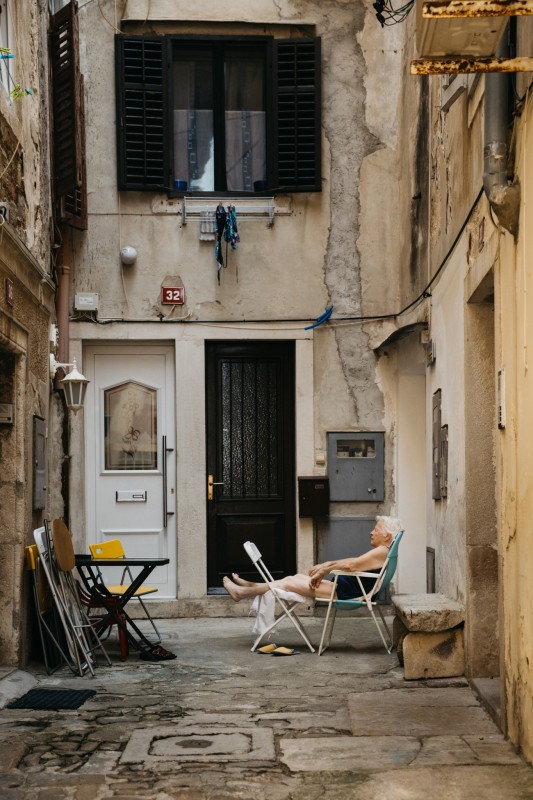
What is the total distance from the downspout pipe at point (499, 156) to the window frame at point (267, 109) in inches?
203

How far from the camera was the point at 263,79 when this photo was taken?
1052cm

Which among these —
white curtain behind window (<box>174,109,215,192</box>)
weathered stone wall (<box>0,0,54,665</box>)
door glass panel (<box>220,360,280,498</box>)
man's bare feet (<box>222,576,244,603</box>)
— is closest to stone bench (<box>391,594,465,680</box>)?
man's bare feet (<box>222,576,244,603</box>)

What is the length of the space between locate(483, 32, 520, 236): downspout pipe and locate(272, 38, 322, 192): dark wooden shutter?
202 inches

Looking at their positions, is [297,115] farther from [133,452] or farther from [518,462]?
[518,462]

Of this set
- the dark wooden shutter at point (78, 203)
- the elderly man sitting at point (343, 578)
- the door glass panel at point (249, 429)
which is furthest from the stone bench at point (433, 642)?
the dark wooden shutter at point (78, 203)

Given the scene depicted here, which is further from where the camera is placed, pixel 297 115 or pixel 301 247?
pixel 301 247

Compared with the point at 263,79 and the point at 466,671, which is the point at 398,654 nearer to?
the point at 466,671

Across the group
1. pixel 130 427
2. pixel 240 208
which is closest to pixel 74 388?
pixel 130 427

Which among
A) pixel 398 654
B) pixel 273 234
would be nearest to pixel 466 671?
pixel 398 654

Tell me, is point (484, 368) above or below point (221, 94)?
below

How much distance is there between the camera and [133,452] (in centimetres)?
1045

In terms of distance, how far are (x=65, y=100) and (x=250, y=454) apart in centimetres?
363

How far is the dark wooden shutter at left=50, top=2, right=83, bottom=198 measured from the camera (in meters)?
9.21

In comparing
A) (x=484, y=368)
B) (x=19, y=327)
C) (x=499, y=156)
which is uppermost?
(x=499, y=156)
